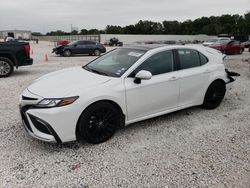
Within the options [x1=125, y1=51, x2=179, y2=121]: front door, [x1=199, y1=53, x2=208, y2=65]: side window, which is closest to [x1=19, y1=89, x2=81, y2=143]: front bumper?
[x1=125, y1=51, x2=179, y2=121]: front door

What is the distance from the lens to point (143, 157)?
3568 mm

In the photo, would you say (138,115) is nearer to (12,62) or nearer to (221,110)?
(221,110)

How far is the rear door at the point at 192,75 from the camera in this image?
480 cm

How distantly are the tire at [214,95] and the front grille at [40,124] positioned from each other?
344 cm

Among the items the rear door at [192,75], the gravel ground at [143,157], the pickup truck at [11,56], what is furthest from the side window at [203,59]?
the pickup truck at [11,56]

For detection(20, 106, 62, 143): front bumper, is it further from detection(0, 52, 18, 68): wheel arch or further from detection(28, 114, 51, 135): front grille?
detection(0, 52, 18, 68): wheel arch

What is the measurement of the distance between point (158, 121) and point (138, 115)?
30.2 inches

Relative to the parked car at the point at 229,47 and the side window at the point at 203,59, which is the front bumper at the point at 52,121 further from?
the parked car at the point at 229,47

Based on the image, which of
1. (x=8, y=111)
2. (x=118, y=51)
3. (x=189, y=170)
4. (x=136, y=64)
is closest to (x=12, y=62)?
(x=8, y=111)

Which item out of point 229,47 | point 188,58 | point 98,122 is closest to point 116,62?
point 98,122

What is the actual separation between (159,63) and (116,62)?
0.79 metres

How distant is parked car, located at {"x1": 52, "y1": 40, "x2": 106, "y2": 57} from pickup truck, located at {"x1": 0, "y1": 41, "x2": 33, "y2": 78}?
10.7 metres

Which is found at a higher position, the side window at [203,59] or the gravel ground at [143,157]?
the side window at [203,59]

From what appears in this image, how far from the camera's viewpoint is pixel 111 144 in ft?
12.9
